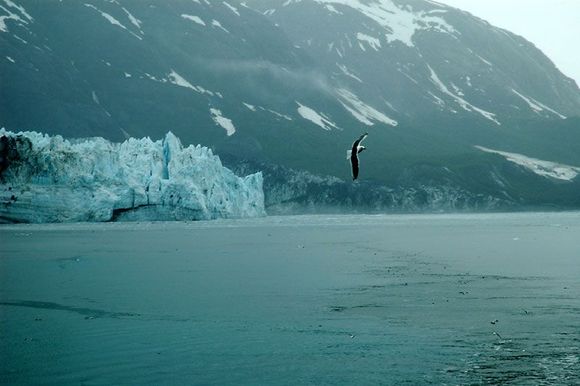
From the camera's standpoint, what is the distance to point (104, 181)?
8906cm

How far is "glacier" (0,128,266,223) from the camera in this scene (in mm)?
86312

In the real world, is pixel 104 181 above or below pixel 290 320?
above

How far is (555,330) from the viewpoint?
21781 mm

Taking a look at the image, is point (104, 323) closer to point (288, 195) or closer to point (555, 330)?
point (555, 330)

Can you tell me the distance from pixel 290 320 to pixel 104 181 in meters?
68.9

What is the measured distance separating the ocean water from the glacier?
4333 cm

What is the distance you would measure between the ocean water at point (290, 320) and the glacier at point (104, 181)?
142 feet

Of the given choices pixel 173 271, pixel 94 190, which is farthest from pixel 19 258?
pixel 94 190

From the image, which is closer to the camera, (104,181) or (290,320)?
(290,320)

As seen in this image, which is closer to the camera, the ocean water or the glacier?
the ocean water

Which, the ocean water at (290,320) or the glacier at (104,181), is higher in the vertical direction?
the glacier at (104,181)

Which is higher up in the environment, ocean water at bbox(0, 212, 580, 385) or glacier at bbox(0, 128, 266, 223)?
glacier at bbox(0, 128, 266, 223)

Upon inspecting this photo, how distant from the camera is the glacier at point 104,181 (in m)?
86.3

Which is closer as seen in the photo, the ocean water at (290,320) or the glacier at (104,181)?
the ocean water at (290,320)
